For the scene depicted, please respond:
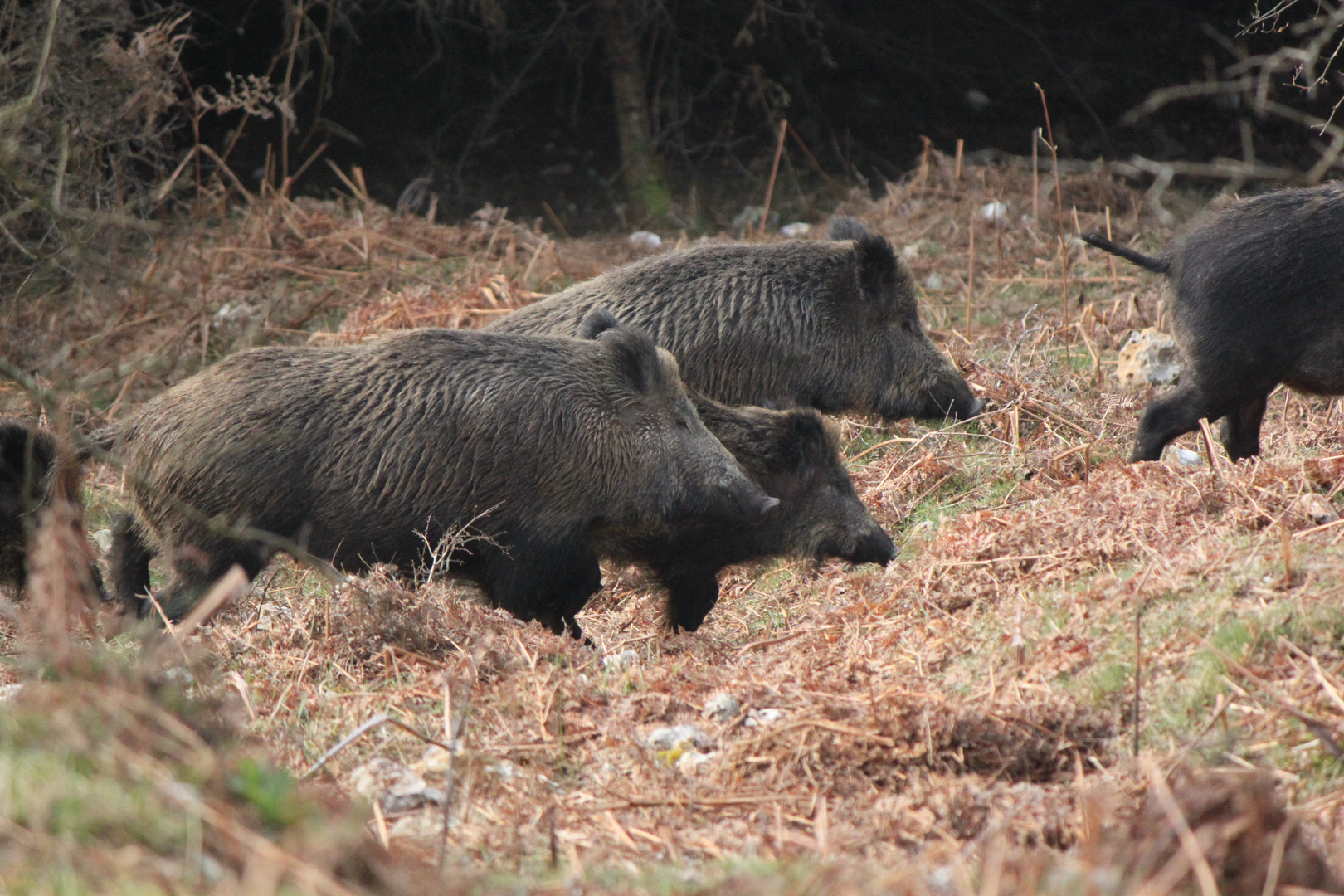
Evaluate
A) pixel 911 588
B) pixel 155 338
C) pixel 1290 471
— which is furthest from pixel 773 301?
pixel 155 338

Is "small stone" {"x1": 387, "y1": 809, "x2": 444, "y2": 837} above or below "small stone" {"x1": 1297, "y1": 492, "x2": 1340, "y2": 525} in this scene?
below

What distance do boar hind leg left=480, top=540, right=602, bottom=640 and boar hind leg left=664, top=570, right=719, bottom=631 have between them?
464mm

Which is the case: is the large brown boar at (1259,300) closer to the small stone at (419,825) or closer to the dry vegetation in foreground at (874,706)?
the dry vegetation in foreground at (874,706)

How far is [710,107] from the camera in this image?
48.1 ft

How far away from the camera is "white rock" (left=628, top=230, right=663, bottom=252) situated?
11391 mm

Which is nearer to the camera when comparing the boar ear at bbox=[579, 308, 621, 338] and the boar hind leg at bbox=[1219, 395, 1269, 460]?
the boar ear at bbox=[579, 308, 621, 338]

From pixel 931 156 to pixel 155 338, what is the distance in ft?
23.0

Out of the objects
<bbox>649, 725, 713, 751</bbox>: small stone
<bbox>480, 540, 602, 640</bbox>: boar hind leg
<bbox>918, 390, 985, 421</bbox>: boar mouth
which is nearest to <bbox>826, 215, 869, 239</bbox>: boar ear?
<bbox>918, 390, 985, 421</bbox>: boar mouth

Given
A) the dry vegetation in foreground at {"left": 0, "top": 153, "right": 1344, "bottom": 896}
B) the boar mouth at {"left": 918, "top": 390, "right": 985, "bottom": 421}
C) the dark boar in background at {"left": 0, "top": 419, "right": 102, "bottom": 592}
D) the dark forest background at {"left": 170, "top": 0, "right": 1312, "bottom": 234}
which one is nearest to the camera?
the dry vegetation in foreground at {"left": 0, "top": 153, "right": 1344, "bottom": 896}

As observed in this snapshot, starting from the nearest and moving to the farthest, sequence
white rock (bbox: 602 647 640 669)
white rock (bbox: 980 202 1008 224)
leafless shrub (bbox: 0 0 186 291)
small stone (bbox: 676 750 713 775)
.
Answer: small stone (bbox: 676 750 713 775) < white rock (bbox: 602 647 640 669) < leafless shrub (bbox: 0 0 186 291) < white rock (bbox: 980 202 1008 224)

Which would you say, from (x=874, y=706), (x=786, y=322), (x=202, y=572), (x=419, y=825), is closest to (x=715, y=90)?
(x=786, y=322)

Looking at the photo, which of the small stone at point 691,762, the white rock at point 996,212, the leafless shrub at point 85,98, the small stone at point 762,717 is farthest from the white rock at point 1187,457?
the leafless shrub at point 85,98

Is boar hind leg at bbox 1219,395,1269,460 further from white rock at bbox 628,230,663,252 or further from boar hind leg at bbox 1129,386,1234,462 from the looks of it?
white rock at bbox 628,230,663,252

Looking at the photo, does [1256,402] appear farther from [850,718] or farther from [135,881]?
[135,881]
